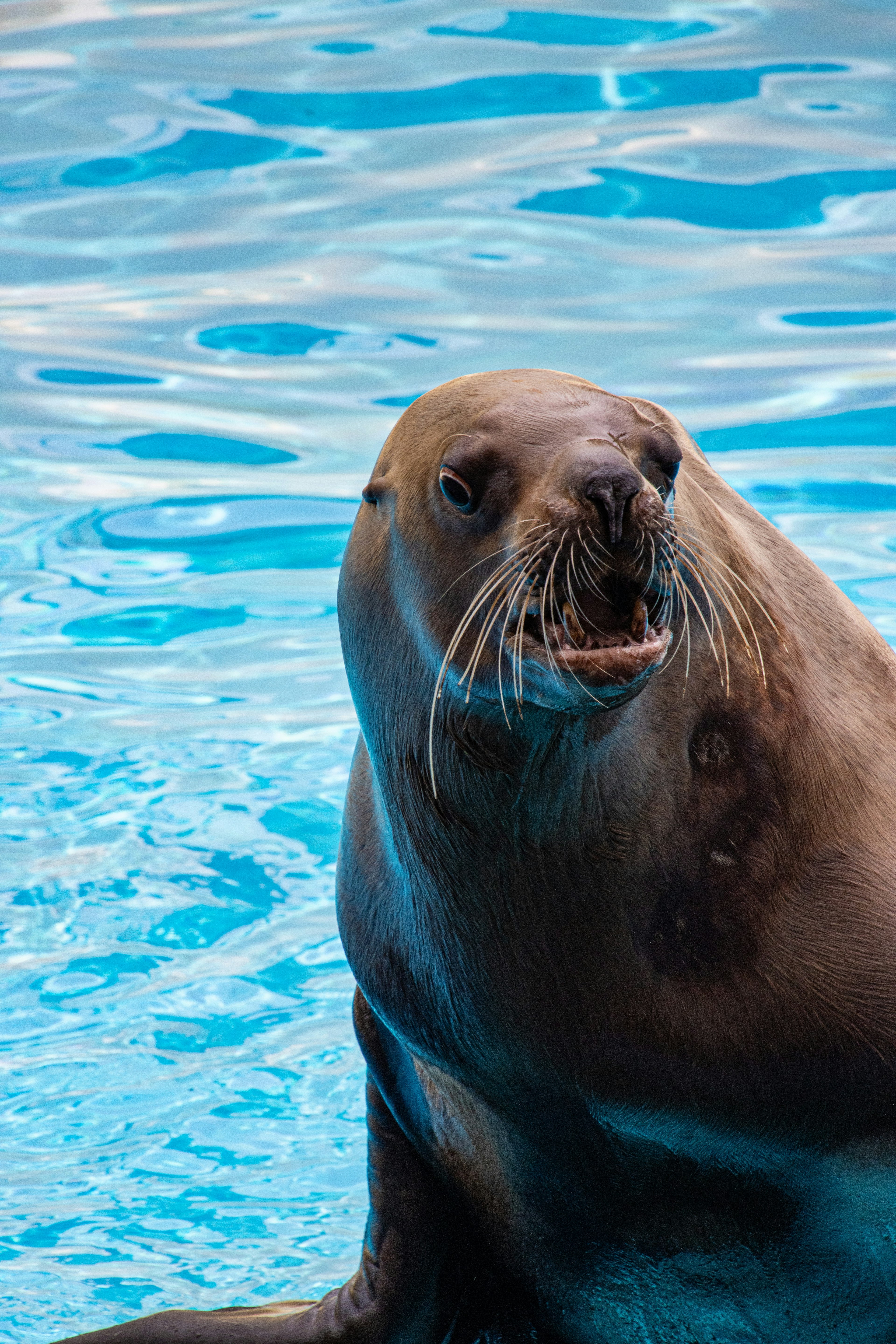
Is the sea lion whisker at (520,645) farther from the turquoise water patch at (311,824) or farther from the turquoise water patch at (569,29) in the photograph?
the turquoise water patch at (569,29)

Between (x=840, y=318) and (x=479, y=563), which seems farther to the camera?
(x=840, y=318)

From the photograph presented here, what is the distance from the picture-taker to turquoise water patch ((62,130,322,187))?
1109cm

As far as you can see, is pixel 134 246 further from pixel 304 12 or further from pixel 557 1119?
pixel 557 1119

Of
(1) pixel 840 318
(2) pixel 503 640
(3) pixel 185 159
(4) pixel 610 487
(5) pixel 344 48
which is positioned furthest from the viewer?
(5) pixel 344 48

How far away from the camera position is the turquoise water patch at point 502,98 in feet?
37.0

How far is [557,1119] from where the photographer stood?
9.29 feet

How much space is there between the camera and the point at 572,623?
7.43 feet

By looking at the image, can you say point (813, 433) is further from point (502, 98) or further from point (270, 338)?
point (502, 98)

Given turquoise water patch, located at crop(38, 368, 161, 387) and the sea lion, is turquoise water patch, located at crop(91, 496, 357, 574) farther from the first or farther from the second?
the sea lion

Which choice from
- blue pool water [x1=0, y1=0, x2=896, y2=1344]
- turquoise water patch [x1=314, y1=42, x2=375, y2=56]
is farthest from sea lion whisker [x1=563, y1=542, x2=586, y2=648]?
turquoise water patch [x1=314, y1=42, x2=375, y2=56]

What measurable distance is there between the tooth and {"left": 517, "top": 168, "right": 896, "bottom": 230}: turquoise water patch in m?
8.74

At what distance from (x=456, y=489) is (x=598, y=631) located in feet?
1.10

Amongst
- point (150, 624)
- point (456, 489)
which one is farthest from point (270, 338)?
point (456, 489)

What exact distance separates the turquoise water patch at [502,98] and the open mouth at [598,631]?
380 inches
